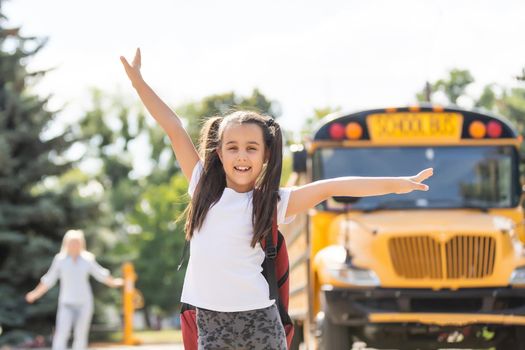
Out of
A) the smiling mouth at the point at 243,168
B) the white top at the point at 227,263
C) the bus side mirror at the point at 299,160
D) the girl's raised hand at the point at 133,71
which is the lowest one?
the bus side mirror at the point at 299,160

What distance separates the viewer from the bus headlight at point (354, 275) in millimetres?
8188

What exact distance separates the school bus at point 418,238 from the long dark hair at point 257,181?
4.40 metres

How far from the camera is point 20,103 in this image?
23.3m

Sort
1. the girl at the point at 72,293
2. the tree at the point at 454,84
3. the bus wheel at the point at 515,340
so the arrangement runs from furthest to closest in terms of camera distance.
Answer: the tree at the point at 454,84
the girl at the point at 72,293
the bus wheel at the point at 515,340

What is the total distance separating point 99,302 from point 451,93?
18.5m

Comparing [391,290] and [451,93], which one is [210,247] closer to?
[391,290]

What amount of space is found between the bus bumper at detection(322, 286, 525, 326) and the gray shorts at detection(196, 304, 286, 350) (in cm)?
451

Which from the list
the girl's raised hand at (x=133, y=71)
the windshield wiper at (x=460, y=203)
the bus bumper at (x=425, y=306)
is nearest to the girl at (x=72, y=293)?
the bus bumper at (x=425, y=306)

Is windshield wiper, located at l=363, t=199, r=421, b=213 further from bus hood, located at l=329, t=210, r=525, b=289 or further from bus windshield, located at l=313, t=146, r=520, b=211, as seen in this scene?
bus hood, located at l=329, t=210, r=525, b=289

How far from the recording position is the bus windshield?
8945mm

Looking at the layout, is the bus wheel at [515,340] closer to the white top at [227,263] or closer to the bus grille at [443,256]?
the bus grille at [443,256]

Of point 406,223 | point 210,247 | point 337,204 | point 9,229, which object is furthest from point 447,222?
point 9,229

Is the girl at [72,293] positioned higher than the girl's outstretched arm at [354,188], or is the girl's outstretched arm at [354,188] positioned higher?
the girl's outstretched arm at [354,188]

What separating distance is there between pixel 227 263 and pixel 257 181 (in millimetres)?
306
